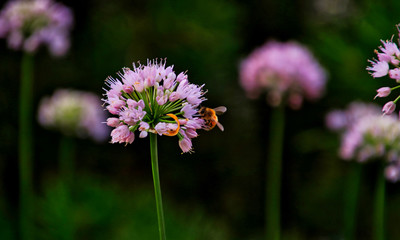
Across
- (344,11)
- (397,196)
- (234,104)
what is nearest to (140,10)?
(234,104)

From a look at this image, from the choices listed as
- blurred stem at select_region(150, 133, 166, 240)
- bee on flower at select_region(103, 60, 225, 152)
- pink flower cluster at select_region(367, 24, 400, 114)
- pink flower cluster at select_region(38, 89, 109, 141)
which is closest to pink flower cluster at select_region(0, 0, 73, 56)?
pink flower cluster at select_region(38, 89, 109, 141)

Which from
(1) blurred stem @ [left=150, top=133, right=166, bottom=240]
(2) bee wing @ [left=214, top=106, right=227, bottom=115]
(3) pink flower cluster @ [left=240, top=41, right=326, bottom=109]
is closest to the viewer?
(1) blurred stem @ [left=150, top=133, right=166, bottom=240]

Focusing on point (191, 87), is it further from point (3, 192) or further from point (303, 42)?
point (303, 42)

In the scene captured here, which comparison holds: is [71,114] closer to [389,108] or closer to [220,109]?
[220,109]

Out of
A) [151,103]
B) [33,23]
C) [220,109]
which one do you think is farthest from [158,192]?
[33,23]

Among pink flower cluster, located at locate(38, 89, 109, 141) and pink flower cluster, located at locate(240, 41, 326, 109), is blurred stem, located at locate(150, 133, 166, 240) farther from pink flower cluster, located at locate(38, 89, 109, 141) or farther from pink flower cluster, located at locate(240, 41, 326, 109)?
pink flower cluster, located at locate(38, 89, 109, 141)

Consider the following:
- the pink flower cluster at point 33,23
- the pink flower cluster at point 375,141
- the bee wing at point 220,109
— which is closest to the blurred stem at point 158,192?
the bee wing at point 220,109

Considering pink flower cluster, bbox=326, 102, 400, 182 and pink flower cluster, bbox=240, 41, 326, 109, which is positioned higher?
pink flower cluster, bbox=240, 41, 326, 109
